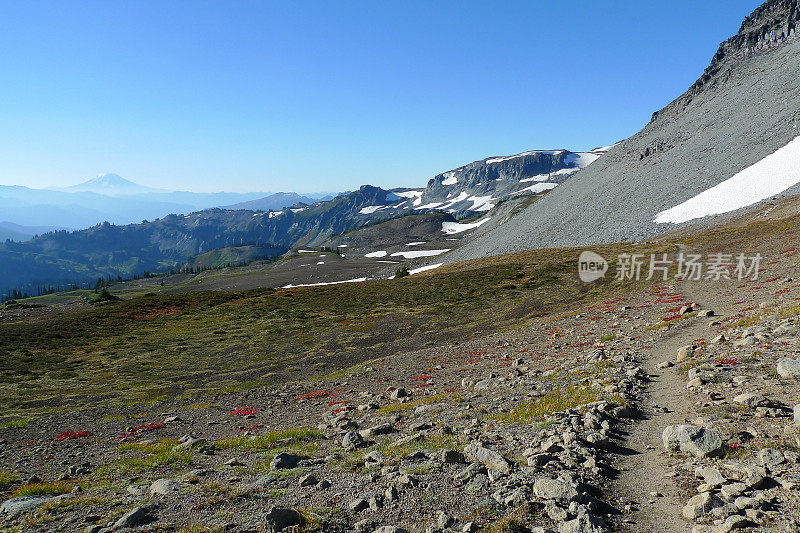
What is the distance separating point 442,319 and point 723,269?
32.0 m

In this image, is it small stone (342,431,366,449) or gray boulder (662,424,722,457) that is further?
small stone (342,431,366,449)

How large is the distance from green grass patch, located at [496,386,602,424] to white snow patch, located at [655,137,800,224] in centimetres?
8982

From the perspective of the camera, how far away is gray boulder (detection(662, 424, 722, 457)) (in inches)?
344

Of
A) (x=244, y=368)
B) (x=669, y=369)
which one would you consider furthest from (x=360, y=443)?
(x=244, y=368)

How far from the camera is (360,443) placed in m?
12.8

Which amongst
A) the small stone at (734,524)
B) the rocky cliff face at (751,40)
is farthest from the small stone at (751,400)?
the rocky cliff face at (751,40)

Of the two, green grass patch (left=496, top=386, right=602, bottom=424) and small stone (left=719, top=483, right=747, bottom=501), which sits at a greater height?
small stone (left=719, top=483, right=747, bottom=501)

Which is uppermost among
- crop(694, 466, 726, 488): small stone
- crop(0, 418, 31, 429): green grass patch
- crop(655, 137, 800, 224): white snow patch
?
crop(655, 137, 800, 224): white snow patch

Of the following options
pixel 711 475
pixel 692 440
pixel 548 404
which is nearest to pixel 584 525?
pixel 711 475

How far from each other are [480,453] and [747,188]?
106 meters

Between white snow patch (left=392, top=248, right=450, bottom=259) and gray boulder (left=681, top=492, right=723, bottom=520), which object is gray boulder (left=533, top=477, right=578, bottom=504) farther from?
white snow patch (left=392, top=248, right=450, bottom=259)

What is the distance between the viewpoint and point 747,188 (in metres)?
83.4

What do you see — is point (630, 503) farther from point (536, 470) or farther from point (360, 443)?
point (360, 443)

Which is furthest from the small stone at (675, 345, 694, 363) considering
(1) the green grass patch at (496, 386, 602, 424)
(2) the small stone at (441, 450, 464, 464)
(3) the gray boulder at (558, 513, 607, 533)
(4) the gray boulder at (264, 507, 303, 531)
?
(4) the gray boulder at (264, 507, 303, 531)
